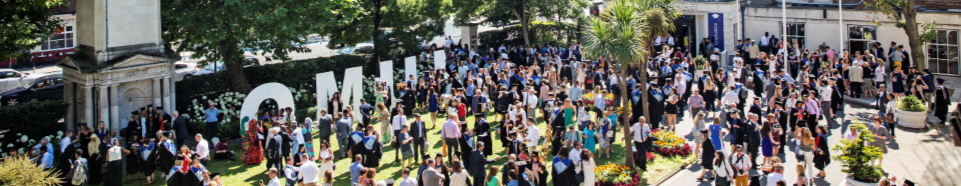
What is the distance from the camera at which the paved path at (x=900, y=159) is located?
79.3 inches

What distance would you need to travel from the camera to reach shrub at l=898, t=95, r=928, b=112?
18500 mm

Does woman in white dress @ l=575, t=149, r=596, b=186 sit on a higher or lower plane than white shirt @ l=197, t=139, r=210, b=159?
lower

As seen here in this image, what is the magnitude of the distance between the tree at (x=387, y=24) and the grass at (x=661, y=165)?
1345 centimetres

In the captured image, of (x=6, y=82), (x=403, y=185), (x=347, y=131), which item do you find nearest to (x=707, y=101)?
(x=347, y=131)

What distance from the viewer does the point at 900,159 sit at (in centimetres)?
311

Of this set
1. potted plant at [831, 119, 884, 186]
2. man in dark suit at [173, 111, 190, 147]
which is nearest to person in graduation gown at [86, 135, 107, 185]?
man in dark suit at [173, 111, 190, 147]

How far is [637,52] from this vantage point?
14.3 metres

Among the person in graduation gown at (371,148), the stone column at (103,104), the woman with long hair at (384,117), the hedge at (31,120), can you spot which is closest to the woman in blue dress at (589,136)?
the person in graduation gown at (371,148)

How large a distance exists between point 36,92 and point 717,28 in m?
26.0

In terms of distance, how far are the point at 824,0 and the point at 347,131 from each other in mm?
24125

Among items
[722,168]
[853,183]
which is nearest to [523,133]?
[722,168]

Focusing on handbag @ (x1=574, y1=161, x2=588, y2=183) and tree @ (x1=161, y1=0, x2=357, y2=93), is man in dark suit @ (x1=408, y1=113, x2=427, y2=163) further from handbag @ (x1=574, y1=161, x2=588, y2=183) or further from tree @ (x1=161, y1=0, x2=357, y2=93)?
tree @ (x1=161, y1=0, x2=357, y2=93)

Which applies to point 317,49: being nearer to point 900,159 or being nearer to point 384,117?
point 384,117

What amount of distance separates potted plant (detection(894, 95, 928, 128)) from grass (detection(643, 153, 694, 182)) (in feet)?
20.1
